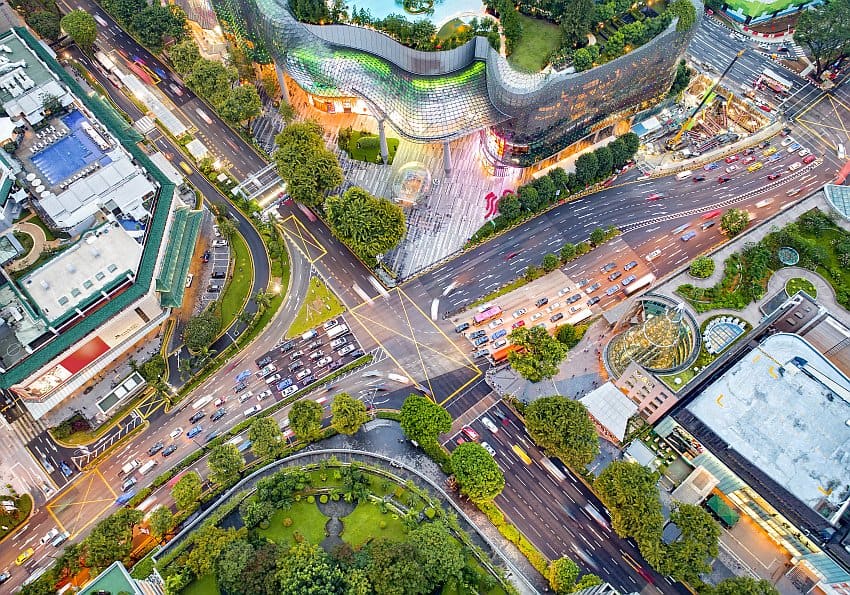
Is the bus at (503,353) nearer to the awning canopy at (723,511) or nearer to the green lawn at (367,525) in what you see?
the green lawn at (367,525)

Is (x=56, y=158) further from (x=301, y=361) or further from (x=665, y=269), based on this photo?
(x=665, y=269)

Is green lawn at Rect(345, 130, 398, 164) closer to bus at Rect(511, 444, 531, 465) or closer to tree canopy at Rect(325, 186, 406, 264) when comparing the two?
tree canopy at Rect(325, 186, 406, 264)

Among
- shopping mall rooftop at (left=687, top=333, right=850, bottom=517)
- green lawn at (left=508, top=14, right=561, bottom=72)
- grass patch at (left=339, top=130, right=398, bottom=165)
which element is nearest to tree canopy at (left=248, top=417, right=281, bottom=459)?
grass patch at (left=339, top=130, right=398, bottom=165)

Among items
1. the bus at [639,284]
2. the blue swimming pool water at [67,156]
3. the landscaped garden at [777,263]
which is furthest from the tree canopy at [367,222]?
the landscaped garden at [777,263]

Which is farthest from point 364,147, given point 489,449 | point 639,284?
point 489,449

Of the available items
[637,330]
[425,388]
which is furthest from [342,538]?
[637,330]
